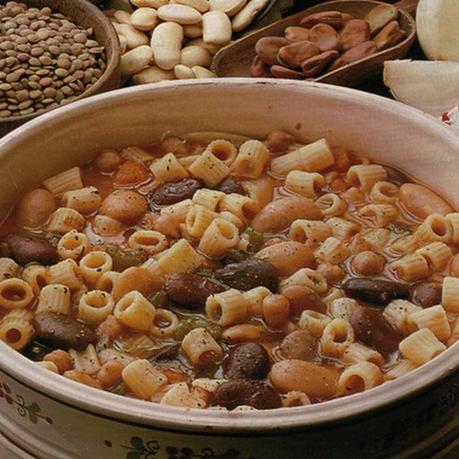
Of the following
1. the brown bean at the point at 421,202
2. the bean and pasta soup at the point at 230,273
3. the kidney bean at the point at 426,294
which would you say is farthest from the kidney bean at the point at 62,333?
the brown bean at the point at 421,202

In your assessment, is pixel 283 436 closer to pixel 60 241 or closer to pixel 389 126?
pixel 60 241

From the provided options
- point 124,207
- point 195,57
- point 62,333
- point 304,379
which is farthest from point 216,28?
point 304,379

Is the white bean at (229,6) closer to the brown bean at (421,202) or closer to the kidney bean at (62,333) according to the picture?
the brown bean at (421,202)

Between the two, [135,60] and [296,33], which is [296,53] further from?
[135,60]

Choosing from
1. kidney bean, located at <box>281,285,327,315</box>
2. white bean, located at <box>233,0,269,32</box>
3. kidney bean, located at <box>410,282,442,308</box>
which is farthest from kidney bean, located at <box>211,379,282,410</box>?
white bean, located at <box>233,0,269,32</box>

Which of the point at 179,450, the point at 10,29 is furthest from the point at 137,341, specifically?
the point at 10,29

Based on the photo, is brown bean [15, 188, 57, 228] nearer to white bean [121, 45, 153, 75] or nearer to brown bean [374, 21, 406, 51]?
white bean [121, 45, 153, 75]
